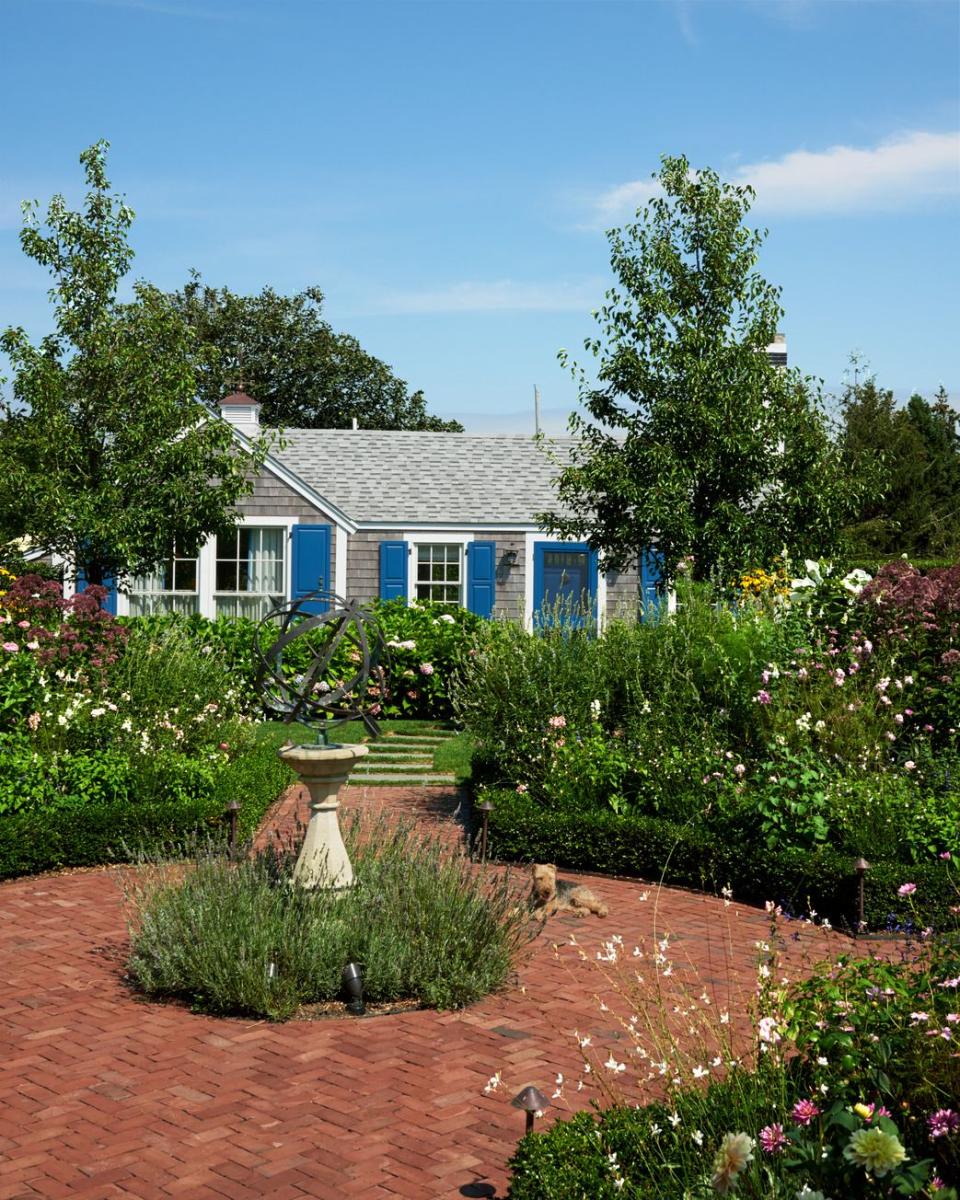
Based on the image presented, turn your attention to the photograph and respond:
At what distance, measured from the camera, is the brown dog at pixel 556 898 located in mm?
8648

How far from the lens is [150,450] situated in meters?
16.1

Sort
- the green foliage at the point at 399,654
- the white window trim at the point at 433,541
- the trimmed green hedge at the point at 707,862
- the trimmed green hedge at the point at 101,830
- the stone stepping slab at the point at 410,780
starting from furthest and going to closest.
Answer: the white window trim at the point at 433,541 < the green foliage at the point at 399,654 < the stone stepping slab at the point at 410,780 < the trimmed green hedge at the point at 101,830 < the trimmed green hedge at the point at 707,862

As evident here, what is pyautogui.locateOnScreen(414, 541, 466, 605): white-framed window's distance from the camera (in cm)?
2169

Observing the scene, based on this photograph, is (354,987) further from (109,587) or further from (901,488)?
(901,488)

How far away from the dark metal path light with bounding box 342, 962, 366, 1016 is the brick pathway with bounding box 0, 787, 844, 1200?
127 millimetres

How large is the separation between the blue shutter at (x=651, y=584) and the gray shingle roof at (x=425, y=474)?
2282mm

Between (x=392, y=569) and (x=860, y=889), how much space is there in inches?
552

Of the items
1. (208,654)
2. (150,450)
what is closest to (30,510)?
(150,450)

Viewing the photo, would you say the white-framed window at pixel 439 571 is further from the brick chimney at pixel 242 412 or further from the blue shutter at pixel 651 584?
the brick chimney at pixel 242 412

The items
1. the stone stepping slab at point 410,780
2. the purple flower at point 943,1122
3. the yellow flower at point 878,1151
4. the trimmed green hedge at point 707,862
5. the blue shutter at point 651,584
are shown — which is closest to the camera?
the yellow flower at point 878,1151

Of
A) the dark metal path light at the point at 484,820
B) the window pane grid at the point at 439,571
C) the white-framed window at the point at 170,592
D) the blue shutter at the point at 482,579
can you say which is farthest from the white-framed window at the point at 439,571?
the dark metal path light at the point at 484,820

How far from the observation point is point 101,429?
16375 millimetres

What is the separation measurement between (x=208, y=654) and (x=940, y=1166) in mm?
12563

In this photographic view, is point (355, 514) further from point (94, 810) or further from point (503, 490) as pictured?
point (94, 810)
